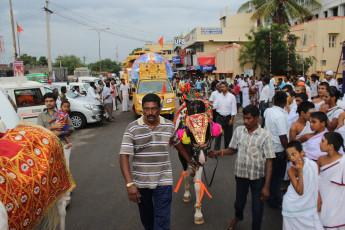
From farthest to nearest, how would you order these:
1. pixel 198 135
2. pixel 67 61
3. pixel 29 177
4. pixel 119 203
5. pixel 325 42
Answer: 1. pixel 67 61
2. pixel 325 42
3. pixel 119 203
4. pixel 198 135
5. pixel 29 177

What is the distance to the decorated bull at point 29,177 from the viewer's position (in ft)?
7.20

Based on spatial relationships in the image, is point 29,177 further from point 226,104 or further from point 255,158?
point 226,104

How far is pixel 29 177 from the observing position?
249cm

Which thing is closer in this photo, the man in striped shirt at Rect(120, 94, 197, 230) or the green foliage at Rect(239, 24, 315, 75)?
the man in striped shirt at Rect(120, 94, 197, 230)

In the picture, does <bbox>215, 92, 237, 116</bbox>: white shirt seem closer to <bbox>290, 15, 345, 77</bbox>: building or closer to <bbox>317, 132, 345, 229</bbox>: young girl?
<bbox>317, 132, 345, 229</bbox>: young girl

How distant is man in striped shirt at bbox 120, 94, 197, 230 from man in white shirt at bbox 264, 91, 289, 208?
6.01ft

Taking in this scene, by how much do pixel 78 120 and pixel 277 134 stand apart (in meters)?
9.25

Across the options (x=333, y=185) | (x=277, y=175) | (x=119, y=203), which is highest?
(x=333, y=185)

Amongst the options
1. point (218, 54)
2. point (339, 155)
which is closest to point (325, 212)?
point (339, 155)

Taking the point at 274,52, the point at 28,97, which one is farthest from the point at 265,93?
the point at 274,52

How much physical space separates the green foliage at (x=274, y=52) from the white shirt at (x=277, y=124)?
18593mm

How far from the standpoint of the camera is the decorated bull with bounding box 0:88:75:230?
219 cm

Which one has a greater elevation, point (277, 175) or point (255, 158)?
point (255, 158)

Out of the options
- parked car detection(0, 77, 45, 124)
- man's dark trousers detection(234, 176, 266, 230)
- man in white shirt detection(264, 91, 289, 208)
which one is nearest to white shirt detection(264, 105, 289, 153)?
man in white shirt detection(264, 91, 289, 208)
